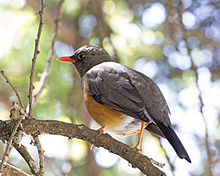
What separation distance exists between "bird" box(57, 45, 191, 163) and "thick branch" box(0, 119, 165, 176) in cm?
33

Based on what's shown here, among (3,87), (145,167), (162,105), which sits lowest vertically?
(145,167)

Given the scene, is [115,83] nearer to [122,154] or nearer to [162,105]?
[162,105]

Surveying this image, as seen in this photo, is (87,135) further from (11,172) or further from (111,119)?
(11,172)

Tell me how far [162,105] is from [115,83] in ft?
2.24

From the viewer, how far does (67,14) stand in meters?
7.68

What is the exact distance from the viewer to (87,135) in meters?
3.44

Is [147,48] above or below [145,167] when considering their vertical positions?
above

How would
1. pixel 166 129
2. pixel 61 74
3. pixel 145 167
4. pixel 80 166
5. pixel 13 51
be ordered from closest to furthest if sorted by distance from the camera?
→ pixel 145 167
pixel 166 129
pixel 13 51
pixel 80 166
pixel 61 74

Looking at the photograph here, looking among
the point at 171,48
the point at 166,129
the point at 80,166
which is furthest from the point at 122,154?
the point at 171,48

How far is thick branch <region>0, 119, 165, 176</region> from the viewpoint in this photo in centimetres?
323

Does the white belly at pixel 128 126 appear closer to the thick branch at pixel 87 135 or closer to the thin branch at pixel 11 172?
the thick branch at pixel 87 135

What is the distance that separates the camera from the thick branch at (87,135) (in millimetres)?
3235

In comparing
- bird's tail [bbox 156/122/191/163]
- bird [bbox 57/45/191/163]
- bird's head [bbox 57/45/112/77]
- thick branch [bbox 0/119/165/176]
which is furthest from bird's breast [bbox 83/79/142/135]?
bird's head [bbox 57/45/112/77]

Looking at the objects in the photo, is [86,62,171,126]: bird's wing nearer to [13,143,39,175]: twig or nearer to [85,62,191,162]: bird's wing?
[85,62,191,162]: bird's wing
